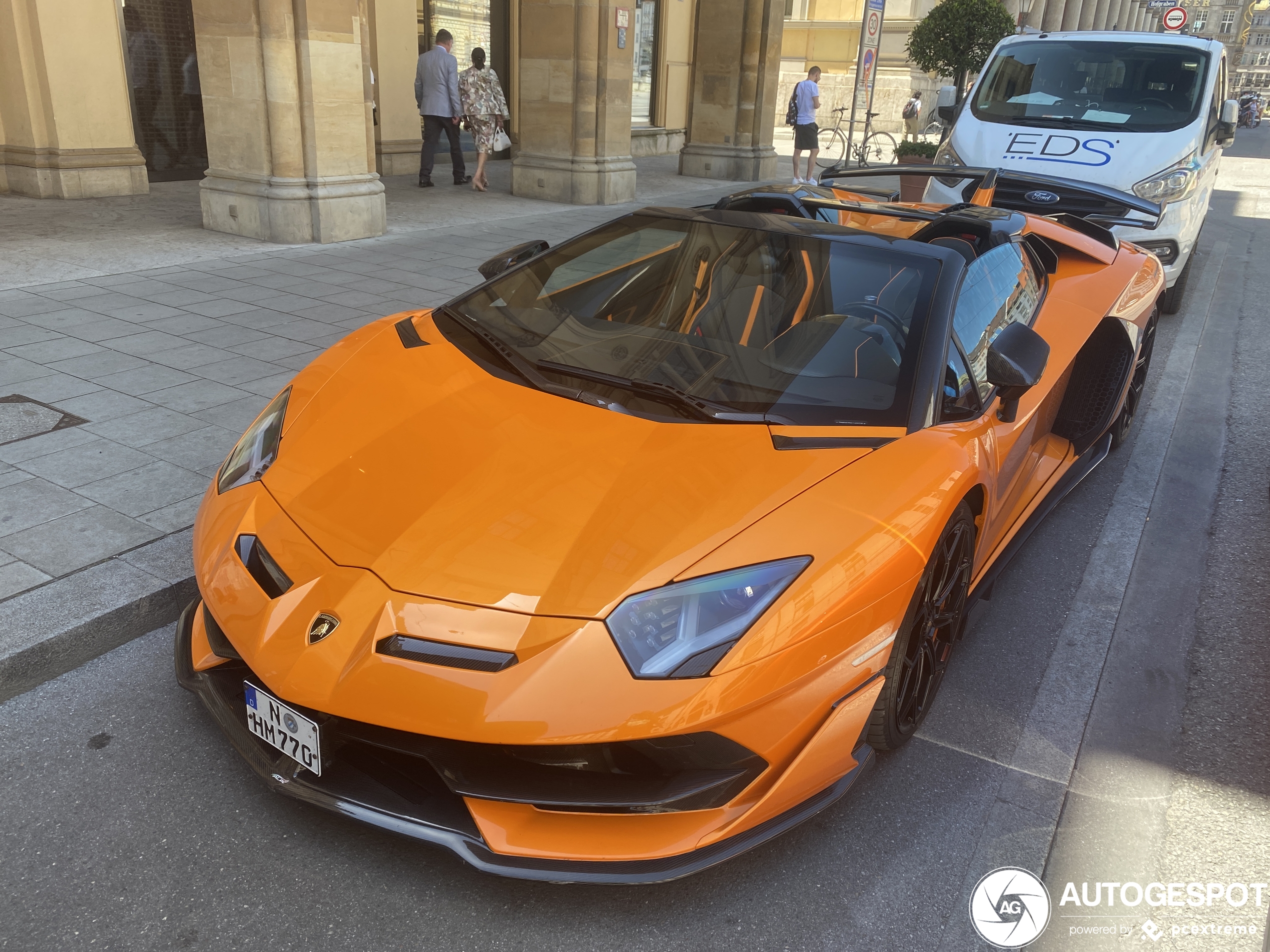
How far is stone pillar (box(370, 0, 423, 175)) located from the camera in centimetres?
1434

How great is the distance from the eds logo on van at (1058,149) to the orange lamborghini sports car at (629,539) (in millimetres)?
4740

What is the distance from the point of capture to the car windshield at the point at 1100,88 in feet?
26.3

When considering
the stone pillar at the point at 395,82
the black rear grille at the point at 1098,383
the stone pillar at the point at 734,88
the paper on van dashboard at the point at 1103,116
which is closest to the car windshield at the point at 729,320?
the black rear grille at the point at 1098,383

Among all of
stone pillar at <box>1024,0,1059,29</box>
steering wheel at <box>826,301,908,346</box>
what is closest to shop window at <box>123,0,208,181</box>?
steering wheel at <box>826,301,908,346</box>

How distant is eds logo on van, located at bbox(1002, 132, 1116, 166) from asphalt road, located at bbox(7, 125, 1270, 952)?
4811 millimetres

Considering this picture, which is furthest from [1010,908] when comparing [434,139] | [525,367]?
[434,139]

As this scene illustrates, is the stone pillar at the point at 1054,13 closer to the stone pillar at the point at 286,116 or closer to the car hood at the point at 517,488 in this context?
the stone pillar at the point at 286,116

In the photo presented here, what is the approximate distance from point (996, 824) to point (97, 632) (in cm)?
275

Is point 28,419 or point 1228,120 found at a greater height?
point 1228,120

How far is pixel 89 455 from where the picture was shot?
14.4ft

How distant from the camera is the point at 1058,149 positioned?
7.79m

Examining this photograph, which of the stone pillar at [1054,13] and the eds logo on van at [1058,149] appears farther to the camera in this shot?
the stone pillar at [1054,13]

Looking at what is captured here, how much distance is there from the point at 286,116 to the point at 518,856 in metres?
8.46

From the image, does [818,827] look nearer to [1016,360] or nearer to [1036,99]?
[1016,360]
